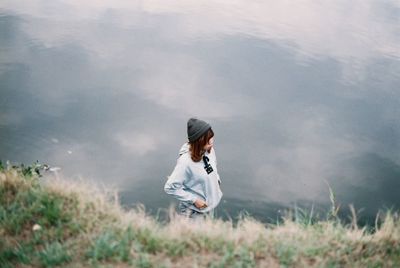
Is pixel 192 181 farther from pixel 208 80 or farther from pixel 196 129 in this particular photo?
pixel 208 80

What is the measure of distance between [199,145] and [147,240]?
171 cm

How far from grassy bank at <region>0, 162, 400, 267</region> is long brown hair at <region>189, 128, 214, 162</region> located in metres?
1.12

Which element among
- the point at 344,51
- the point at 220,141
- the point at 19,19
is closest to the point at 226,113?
the point at 220,141

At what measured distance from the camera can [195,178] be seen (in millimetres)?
5504

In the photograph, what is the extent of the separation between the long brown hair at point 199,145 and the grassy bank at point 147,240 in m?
1.12

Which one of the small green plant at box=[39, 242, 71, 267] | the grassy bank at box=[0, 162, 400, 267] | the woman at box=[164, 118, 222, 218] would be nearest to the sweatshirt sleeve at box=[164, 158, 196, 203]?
the woman at box=[164, 118, 222, 218]

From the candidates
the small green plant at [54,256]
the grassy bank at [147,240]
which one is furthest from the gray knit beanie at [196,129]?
the small green plant at [54,256]

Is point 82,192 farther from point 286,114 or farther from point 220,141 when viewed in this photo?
point 286,114

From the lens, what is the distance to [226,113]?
1311 cm

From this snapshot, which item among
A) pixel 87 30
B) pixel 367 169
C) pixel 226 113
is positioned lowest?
pixel 367 169

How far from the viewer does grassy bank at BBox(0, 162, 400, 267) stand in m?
3.76

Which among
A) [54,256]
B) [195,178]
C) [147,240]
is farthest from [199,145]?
[54,256]

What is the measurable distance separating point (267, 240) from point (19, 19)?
17.7m

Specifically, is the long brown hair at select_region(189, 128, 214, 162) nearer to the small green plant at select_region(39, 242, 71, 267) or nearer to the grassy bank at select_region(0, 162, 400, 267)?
the grassy bank at select_region(0, 162, 400, 267)
